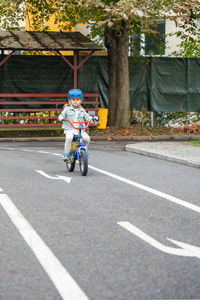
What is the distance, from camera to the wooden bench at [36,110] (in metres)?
21.6

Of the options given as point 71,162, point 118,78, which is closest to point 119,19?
point 118,78

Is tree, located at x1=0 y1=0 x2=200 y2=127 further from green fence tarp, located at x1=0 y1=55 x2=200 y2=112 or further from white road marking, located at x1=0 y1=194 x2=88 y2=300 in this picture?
white road marking, located at x1=0 y1=194 x2=88 y2=300

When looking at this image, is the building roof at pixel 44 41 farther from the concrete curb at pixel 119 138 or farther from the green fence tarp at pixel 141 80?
the concrete curb at pixel 119 138

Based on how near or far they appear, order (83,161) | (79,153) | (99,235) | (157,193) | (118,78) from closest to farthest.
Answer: (99,235)
(157,193)
(83,161)
(79,153)
(118,78)

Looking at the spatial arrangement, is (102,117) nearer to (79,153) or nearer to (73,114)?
(73,114)

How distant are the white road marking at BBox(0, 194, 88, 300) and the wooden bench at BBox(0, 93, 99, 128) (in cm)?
1388

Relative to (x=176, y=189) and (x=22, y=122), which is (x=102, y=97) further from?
(x=176, y=189)

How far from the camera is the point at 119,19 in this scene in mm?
18734

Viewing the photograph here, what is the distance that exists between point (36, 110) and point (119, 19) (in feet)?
15.7

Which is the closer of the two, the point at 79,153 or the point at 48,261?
the point at 48,261

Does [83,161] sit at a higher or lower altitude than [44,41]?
lower

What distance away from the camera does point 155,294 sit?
4.52 m

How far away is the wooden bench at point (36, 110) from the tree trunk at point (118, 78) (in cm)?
64

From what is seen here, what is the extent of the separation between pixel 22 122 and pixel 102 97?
9.91ft
